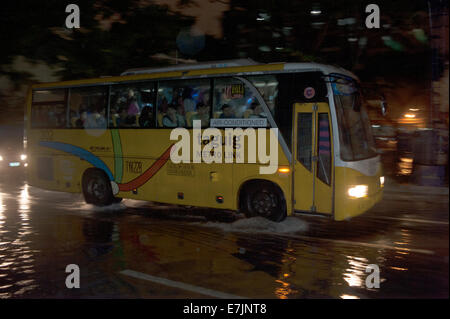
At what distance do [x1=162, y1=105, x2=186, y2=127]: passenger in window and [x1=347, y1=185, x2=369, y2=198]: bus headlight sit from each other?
4.05 metres

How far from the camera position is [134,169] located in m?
11.7

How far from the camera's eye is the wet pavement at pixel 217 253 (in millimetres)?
5914

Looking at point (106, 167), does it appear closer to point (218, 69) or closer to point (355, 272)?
point (218, 69)

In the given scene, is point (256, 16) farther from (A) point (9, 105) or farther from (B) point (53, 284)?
(B) point (53, 284)

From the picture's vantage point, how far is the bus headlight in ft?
28.7

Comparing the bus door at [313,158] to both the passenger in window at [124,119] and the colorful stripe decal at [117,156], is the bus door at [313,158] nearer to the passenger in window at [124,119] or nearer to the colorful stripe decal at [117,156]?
the passenger in window at [124,119]

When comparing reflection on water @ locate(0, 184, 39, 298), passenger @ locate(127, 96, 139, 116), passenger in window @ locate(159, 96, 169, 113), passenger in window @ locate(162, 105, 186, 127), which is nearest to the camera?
reflection on water @ locate(0, 184, 39, 298)

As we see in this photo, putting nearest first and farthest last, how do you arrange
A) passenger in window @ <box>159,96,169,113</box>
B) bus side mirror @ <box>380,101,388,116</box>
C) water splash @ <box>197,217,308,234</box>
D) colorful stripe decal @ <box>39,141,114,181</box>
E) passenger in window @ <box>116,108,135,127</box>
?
water splash @ <box>197,217,308,234</box> < bus side mirror @ <box>380,101,388,116</box> < passenger in window @ <box>159,96,169,113</box> < passenger in window @ <box>116,108,135,127</box> < colorful stripe decal @ <box>39,141,114,181</box>

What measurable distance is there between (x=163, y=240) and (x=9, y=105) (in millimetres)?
16299

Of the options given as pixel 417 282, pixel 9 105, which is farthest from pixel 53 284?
pixel 9 105

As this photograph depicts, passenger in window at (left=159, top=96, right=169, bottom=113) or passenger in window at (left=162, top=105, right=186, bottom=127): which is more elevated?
passenger in window at (left=159, top=96, right=169, bottom=113)

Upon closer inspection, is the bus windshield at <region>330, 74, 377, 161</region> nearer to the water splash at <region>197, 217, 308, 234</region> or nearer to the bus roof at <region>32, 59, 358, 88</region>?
the bus roof at <region>32, 59, 358, 88</region>

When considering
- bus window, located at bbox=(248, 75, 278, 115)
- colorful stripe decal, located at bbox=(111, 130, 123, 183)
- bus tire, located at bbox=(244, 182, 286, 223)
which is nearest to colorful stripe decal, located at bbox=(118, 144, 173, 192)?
colorful stripe decal, located at bbox=(111, 130, 123, 183)

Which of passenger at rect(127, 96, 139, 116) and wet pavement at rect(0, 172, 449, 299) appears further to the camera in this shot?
passenger at rect(127, 96, 139, 116)
